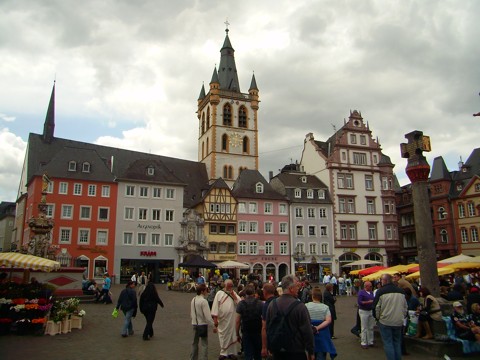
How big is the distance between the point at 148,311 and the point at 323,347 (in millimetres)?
6178

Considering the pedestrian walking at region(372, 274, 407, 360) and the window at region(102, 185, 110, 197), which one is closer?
the pedestrian walking at region(372, 274, 407, 360)

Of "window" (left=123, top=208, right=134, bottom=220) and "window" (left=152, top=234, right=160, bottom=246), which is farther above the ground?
"window" (left=123, top=208, right=134, bottom=220)

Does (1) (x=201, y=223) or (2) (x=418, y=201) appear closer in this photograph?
(2) (x=418, y=201)

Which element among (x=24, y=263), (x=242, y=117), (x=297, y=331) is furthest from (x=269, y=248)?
(x=297, y=331)

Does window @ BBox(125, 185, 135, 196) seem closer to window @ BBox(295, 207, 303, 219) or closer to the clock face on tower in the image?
window @ BBox(295, 207, 303, 219)

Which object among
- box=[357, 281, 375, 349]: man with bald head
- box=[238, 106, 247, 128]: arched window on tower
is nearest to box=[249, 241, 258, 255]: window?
box=[238, 106, 247, 128]: arched window on tower

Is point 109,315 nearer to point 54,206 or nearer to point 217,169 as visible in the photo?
point 54,206

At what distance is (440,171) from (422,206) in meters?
46.5

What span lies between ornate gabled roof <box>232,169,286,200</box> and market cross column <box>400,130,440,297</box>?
37.0m

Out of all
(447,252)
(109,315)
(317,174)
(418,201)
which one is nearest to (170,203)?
(317,174)

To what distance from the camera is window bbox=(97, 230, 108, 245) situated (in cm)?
4409

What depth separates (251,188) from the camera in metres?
52.8

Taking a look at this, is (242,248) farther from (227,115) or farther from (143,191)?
(227,115)

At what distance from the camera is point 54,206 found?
141 ft
